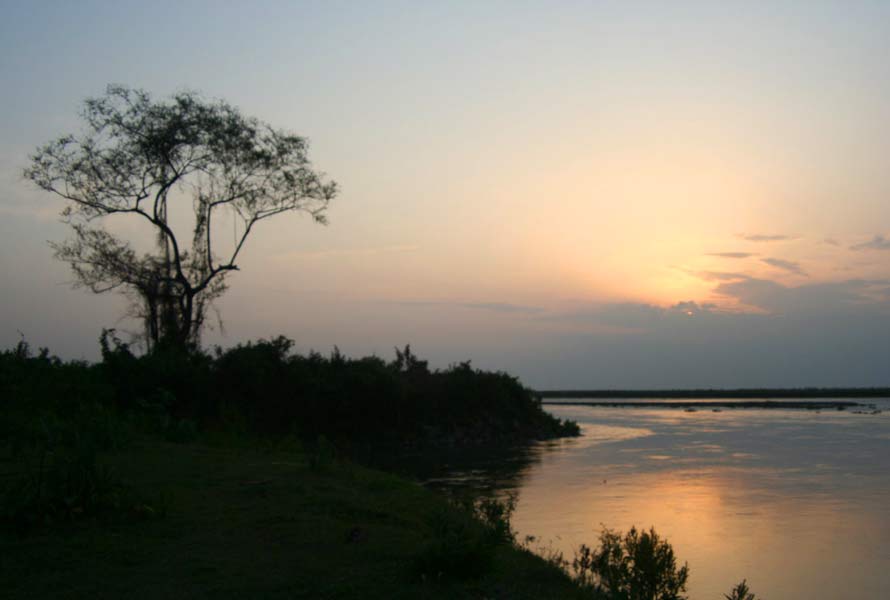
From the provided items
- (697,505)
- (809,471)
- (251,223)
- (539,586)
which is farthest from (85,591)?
(251,223)

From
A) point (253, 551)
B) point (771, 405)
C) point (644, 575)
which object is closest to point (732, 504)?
point (644, 575)

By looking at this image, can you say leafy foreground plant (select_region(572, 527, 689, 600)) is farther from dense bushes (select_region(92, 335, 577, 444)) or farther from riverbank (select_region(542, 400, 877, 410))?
riverbank (select_region(542, 400, 877, 410))

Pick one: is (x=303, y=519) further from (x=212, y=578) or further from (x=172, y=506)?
(x=212, y=578)

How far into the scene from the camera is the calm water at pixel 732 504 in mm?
10141

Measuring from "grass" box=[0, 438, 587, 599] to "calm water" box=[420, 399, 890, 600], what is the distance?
122 inches

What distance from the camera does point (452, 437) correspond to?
1243 inches

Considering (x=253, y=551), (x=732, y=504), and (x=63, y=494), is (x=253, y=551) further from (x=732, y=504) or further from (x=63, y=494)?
(x=732, y=504)

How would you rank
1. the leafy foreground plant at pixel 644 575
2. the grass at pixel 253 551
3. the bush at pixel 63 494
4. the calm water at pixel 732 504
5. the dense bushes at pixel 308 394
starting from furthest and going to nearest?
→ the dense bushes at pixel 308 394 → the calm water at pixel 732 504 → the bush at pixel 63 494 → the leafy foreground plant at pixel 644 575 → the grass at pixel 253 551

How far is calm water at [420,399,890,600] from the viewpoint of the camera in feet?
33.3

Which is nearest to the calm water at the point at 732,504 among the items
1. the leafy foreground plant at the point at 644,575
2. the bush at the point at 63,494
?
the leafy foreground plant at the point at 644,575

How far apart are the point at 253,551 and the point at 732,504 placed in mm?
11233

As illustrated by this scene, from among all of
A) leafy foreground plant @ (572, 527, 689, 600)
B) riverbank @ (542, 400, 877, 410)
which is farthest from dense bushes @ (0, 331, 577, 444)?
riverbank @ (542, 400, 877, 410)

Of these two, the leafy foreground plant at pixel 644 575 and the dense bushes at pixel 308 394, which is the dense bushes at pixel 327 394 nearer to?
the dense bushes at pixel 308 394

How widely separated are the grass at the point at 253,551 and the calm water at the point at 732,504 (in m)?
3.10
